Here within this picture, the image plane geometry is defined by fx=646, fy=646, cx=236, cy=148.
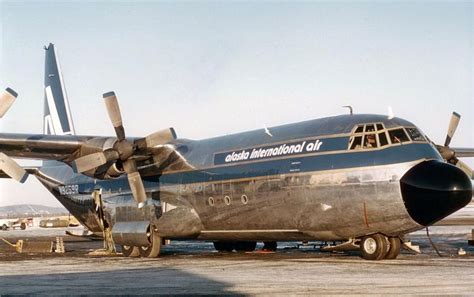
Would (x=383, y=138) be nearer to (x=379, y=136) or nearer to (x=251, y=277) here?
(x=379, y=136)

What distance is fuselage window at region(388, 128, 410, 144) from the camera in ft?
56.7

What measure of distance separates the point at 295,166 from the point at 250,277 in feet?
17.7

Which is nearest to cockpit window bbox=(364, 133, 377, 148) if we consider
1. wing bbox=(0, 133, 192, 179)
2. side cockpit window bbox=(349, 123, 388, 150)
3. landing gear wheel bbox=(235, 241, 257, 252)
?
side cockpit window bbox=(349, 123, 388, 150)

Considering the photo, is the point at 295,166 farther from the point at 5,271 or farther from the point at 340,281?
the point at 5,271

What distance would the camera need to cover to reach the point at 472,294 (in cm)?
1042

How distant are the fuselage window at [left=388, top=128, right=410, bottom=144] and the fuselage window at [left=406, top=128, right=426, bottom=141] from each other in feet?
0.59

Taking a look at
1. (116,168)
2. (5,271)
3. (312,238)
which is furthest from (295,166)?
(5,271)

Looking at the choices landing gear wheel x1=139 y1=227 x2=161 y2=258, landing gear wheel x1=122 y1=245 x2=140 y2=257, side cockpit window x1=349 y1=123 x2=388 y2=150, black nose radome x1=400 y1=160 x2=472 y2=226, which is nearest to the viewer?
black nose radome x1=400 y1=160 x2=472 y2=226

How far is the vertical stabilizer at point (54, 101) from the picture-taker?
31.3 m

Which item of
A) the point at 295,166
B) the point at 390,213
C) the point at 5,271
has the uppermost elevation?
the point at 295,166

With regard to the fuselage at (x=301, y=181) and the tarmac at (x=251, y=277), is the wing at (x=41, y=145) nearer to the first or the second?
the fuselage at (x=301, y=181)

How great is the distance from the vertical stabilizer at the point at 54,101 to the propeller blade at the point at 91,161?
1000cm

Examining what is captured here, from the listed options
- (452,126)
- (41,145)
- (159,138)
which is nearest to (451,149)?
(452,126)

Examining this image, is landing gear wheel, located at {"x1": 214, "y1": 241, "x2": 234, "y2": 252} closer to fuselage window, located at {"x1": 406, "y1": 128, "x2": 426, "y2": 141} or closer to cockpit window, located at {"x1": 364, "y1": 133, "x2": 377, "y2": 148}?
cockpit window, located at {"x1": 364, "y1": 133, "x2": 377, "y2": 148}
